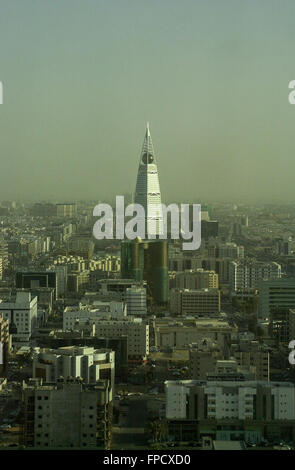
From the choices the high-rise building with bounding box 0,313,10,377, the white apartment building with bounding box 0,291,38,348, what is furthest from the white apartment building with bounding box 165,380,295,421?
the white apartment building with bounding box 0,291,38,348

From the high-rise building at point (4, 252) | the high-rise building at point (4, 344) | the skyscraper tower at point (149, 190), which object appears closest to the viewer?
the high-rise building at point (4, 344)

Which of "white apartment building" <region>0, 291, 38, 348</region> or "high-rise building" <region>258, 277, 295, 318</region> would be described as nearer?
"white apartment building" <region>0, 291, 38, 348</region>

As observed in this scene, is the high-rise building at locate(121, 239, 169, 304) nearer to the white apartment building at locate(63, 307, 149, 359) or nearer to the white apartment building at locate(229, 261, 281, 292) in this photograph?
the white apartment building at locate(229, 261, 281, 292)

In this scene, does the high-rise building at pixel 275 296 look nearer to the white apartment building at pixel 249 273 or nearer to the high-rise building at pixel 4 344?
the white apartment building at pixel 249 273

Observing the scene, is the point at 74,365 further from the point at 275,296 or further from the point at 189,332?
the point at 275,296

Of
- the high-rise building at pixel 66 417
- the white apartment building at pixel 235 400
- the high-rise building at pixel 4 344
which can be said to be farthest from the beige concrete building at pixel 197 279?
the high-rise building at pixel 66 417

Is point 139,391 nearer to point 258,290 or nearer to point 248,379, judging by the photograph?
point 248,379
